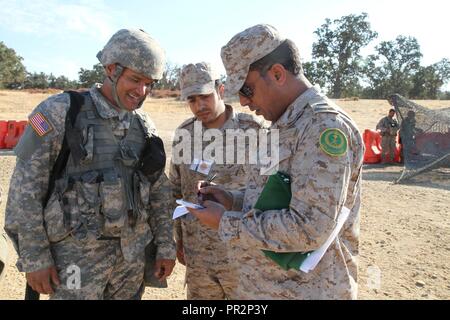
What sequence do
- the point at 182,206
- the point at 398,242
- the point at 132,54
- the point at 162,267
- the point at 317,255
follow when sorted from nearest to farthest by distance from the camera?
the point at 317,255
the point at 182,206
the point at 132,54
the point at 162,267
the point at 398,242

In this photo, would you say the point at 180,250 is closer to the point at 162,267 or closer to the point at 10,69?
the point at 162,267

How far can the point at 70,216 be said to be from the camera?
89.0 inches

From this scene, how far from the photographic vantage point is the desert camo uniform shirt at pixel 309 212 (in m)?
1.53

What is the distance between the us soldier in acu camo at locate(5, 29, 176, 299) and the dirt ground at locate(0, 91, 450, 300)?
177cm

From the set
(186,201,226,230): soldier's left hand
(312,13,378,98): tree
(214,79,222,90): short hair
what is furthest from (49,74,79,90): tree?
(186,201,226,230): soldier's left hand

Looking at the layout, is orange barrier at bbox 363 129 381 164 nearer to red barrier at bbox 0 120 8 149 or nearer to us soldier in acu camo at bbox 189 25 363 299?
red barrier at bbox 0 120 8 149

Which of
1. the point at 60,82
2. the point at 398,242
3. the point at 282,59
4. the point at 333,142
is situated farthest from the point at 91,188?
the point at 60,82

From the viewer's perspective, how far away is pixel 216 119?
300cm

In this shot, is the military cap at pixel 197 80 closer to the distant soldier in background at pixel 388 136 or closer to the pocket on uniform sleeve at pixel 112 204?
the pocket on uniform sleeve at pixel 112 204

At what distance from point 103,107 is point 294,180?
4.14 ft

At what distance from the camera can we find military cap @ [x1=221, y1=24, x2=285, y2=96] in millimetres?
1672

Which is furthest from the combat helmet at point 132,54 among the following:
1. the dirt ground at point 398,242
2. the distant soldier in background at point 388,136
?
the distant soldier in background at point 388,136
